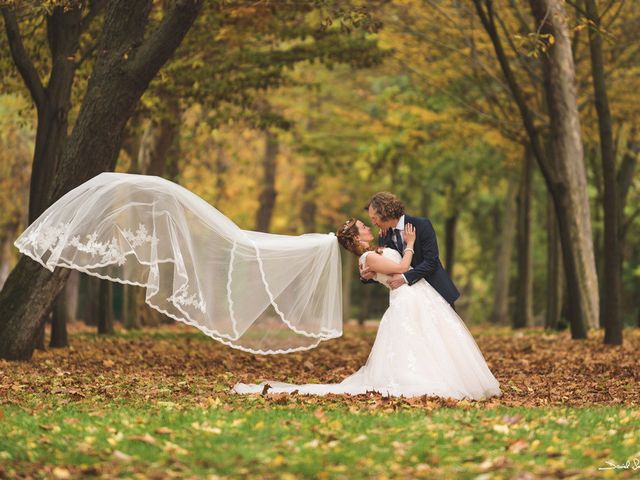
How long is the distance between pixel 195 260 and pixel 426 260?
2686 millimetres

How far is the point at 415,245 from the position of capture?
38.4 ft

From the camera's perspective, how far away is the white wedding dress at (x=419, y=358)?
432 inches

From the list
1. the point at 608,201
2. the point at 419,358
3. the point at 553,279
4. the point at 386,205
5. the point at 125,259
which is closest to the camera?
the point at 419,358

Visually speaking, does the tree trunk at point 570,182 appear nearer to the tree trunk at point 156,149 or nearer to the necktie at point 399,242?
the necktie at point 399,242

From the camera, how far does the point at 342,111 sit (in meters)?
33.9

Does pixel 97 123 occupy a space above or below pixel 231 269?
above

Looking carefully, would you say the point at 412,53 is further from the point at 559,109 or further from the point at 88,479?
the point at 88,479

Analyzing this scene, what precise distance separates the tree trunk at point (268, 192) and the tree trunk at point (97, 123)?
21632 millimetres

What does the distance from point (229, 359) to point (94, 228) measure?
5489 mm

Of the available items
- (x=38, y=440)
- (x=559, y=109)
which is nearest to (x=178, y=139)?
(x=559, y=109)

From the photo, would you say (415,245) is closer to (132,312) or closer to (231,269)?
(231,269)

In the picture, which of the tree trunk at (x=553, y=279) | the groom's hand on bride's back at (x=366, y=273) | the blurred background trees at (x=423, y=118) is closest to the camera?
the groom's hand on bride's back at (x=366, y=273)

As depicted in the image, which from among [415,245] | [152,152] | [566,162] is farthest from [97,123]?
[152,152]

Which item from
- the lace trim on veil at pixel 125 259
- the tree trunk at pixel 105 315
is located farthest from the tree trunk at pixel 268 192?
the lace trim on veil at pixel 125 259
